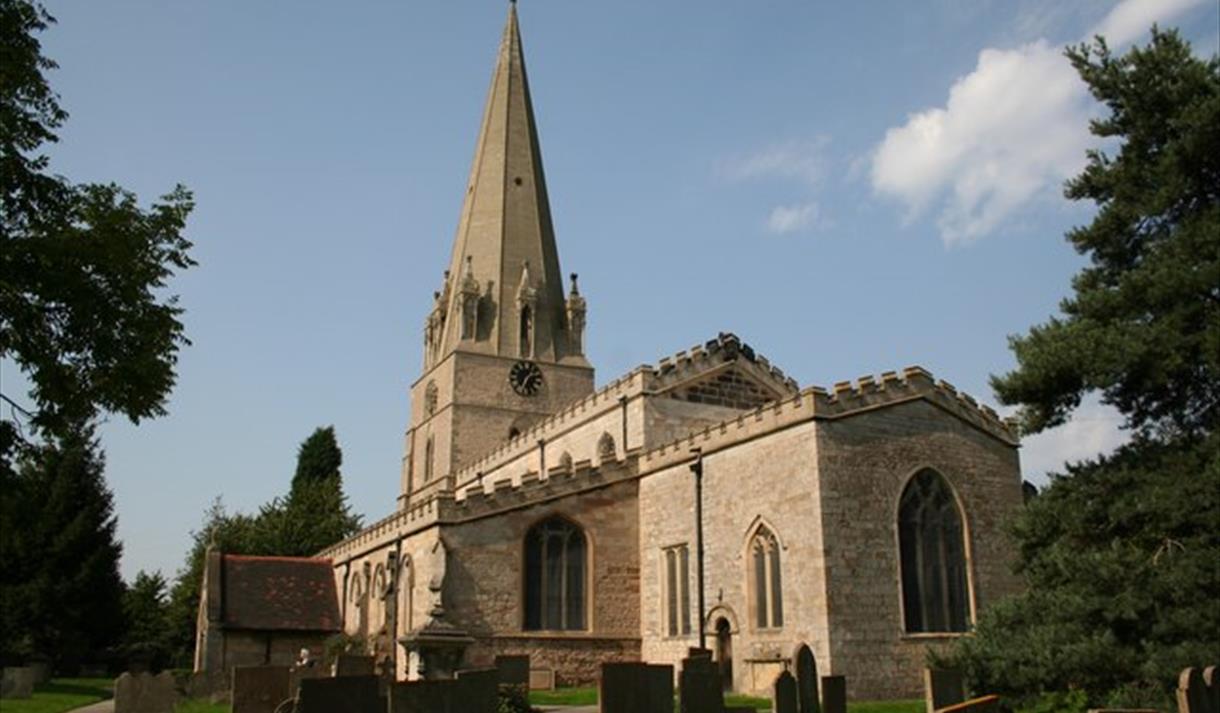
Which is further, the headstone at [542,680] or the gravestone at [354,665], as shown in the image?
the headstone at [542,680]

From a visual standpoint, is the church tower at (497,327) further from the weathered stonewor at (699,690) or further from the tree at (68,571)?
the weathered stonewor at (699,690)

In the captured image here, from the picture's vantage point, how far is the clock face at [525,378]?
50.5m

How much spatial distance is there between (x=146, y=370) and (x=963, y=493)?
17331 millimetres

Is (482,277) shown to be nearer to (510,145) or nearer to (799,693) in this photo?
(510,145)

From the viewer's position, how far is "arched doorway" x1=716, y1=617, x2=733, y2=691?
79.6 feet

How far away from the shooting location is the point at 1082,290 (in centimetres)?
1518

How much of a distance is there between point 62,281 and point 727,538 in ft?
52.2

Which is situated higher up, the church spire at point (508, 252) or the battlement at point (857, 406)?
the church spire at point (508, 252)

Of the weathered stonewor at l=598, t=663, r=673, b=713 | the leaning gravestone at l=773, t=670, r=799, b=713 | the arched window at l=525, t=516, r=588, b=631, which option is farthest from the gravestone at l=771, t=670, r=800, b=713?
the arched window at l=525, t=516, r=588, b=631

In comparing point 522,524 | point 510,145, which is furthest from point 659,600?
point 510,145

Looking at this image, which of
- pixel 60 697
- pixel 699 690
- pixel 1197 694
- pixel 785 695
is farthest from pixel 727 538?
pixel 60 697

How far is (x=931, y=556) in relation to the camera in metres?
23.0

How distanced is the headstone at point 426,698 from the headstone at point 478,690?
0.05 meters

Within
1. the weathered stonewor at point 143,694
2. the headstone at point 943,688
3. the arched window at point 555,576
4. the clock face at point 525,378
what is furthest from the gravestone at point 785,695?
the clock face at point 525,378
